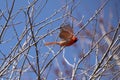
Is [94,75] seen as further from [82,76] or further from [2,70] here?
[2,70]

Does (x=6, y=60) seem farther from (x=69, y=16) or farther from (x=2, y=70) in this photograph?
(x=69, y=16)

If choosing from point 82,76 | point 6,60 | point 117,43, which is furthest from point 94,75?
point 6,60

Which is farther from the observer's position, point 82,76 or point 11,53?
point 82,76

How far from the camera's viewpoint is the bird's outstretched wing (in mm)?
1780

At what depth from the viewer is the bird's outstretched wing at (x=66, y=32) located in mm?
1780

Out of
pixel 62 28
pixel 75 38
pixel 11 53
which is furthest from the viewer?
pixel 11 53

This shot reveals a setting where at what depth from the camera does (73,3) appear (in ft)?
7.42

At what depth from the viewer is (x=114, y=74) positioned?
7.08 ft

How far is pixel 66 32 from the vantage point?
1793mm

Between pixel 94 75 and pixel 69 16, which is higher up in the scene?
pixel 69 16

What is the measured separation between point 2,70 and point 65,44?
543 mm

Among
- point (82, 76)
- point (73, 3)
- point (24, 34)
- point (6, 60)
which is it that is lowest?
point (82, 76)

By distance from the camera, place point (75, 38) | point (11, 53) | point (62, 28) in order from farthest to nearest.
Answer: point (11, 53), point (75, 38), point (62, 28)

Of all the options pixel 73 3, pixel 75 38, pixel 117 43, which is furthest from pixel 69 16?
pixel 117 43
